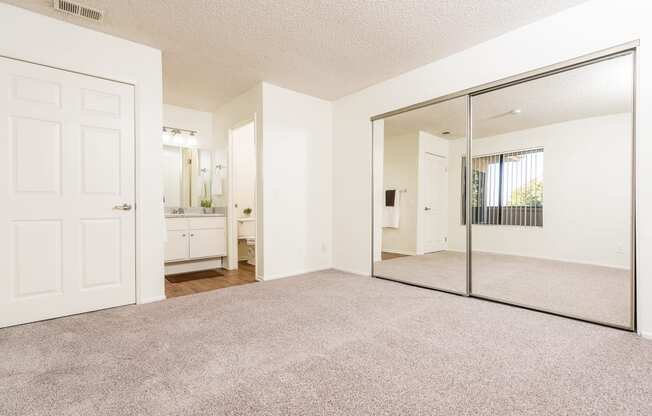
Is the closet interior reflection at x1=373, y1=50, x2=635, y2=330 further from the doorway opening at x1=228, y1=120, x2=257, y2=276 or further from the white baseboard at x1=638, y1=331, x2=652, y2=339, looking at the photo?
the doorway opening at x1=228, y1=120, x2=257, y2=276

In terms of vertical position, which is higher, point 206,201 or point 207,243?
point 206,201

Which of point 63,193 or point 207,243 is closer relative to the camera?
point 63,193

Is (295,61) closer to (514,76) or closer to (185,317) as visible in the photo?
(514,76)

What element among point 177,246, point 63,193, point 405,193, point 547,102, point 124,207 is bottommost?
point 177,246

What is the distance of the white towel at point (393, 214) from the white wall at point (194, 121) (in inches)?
121

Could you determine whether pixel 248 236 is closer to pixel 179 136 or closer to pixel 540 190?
pixel 179 136

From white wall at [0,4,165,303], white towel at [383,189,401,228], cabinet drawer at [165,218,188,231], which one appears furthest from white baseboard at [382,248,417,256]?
white wall at [0,4,165,303]

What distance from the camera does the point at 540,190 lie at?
309cm

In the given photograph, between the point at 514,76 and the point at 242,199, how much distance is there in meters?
4.47

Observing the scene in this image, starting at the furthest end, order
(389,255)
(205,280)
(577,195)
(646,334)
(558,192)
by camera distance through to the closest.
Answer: (389,255) → (205,280) → (558,192) → (577,195) → (646,334)

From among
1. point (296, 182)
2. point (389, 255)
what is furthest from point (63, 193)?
point (389, 255)

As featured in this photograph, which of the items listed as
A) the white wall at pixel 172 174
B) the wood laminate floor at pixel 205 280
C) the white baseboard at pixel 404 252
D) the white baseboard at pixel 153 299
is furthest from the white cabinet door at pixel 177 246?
the white baseboard at pixel 404 252

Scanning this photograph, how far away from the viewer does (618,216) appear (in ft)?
8.45

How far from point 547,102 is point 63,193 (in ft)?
15.0
